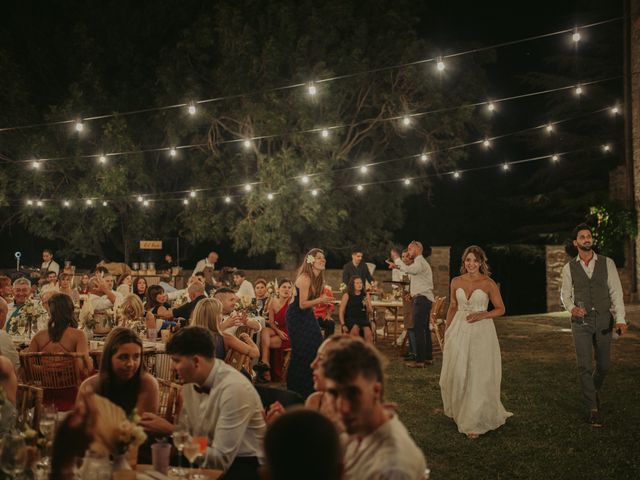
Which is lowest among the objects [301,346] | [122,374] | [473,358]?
[473,358]

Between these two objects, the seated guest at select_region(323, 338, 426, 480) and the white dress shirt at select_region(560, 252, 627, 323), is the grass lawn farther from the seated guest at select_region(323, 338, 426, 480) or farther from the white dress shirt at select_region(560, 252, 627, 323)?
the seated guest at select_region(323, 338, 426, 480)

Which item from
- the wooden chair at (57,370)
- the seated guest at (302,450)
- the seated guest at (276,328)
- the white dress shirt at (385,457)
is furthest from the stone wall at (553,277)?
the seated guest at (302,450)

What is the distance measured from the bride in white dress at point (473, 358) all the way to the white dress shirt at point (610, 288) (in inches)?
25.9

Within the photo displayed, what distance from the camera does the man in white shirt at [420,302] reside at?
9.80 metres

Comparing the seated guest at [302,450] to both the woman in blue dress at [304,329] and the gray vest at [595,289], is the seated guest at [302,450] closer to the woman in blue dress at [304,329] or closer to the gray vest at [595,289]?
the woman in blue dress at [304,329]

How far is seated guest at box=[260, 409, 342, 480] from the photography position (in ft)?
6.01

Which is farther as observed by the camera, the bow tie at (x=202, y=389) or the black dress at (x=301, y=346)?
the black dress at (x=301, y=346)

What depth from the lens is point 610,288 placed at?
6.32m

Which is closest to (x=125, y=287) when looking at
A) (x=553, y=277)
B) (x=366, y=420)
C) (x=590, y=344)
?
(x=590, y=344)

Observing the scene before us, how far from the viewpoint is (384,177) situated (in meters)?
22.6

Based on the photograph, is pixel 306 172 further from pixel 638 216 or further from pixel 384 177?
pixel 638 216

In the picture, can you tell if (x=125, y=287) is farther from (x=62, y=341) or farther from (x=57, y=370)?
(x=57, y=370)

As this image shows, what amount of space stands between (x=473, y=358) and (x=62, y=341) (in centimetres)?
352

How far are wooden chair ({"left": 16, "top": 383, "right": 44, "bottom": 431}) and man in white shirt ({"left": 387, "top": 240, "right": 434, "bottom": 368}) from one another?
20.7ft
